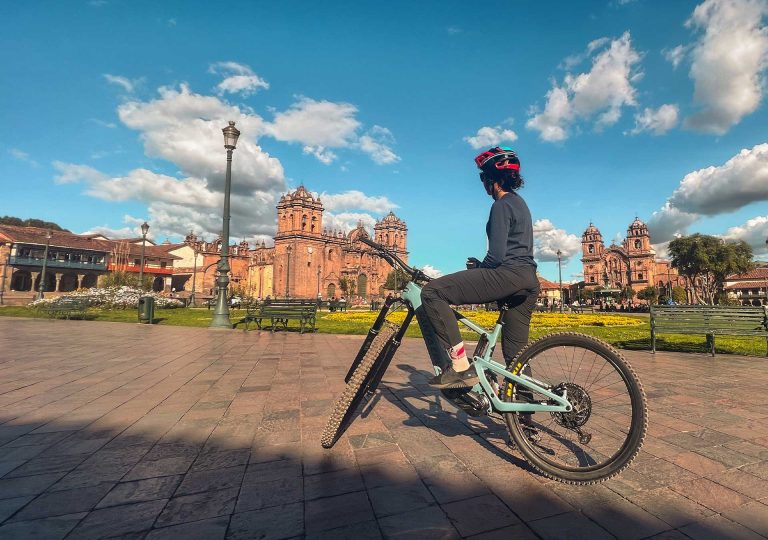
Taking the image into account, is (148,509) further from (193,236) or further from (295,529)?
(193,236)

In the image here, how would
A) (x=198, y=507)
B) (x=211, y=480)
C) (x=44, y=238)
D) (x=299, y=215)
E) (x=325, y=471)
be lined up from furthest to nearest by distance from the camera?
(x=299, y=215), (x=44, y=238), (x=325, y=471), (x=211, y=480), (x=198, y=507)

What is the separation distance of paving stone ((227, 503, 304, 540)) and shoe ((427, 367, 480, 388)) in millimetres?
1246

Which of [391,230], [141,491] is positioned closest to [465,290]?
[141,491]

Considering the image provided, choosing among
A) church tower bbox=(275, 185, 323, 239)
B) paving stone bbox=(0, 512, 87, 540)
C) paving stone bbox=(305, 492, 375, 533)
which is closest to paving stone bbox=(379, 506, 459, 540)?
paving stone bbox=(305, 492, 375, 533)

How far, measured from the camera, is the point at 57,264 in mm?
57281

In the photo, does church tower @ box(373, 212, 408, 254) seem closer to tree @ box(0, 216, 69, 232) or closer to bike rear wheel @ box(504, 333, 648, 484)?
tree @ box(0, 216, 69, 232)

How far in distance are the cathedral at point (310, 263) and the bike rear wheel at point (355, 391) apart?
7275 cm

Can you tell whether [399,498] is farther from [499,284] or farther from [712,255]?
[712,255]

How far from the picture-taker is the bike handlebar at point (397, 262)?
3.19 meters

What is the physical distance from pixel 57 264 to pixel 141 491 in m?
73.1

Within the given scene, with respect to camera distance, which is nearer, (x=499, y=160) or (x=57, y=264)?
(x=499, y=160)

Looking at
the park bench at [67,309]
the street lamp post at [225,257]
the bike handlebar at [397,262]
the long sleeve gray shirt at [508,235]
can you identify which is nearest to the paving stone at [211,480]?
the bike handlebar at [397,262]

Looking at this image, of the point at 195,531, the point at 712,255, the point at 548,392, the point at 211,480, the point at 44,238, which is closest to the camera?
the point at 195,531

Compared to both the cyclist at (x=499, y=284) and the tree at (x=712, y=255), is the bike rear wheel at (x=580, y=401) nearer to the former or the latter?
the cyclist at (x=499, y=284)
